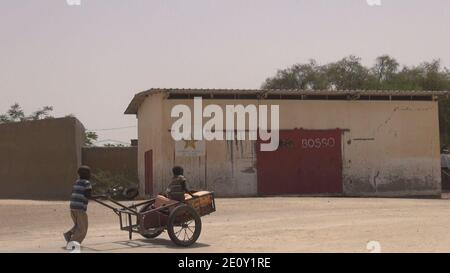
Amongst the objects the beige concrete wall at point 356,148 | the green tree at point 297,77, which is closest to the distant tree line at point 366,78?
the green tree at point 297,77

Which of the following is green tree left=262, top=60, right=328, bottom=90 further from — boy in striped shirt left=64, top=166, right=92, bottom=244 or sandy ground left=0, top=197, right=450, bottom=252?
boy in striped shirt left=64, top=166, right=92, bottom=244

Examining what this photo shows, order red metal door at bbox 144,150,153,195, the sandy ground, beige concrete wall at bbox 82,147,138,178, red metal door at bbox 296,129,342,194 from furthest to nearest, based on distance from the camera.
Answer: beige concrete wall at bbox 82,147,138,178, red metal door at bbox 144,150,153,195, red metal door at bbox 296,129,342,194, the sandy ground

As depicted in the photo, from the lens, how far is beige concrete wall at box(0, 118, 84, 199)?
32906mm

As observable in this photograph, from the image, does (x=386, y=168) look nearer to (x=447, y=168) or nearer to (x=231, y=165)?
(x=231, y=165)

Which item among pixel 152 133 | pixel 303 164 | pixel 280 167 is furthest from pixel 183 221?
pixel 152 133

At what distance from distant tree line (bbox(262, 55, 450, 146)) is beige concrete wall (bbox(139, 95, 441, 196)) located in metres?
12.7

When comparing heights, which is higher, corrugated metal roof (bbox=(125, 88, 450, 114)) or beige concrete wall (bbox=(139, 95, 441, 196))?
corrugated metal roof (bbox=(125, 88, 450, 114))

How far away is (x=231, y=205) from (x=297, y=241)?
10199mm

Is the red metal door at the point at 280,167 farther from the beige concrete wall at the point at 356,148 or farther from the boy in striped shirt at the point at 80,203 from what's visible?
the boy in striped shirt at the point at 80,203

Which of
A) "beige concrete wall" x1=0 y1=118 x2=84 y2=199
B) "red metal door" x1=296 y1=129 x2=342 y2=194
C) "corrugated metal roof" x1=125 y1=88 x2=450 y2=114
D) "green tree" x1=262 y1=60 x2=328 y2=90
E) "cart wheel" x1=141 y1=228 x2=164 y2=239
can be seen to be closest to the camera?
"cart wheel" x1=141 y1=228 x2=164 y2=239

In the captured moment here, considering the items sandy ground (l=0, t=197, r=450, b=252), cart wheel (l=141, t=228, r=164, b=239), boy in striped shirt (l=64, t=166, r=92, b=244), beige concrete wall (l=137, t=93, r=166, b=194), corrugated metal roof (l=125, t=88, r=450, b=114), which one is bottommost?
sandy ground (l=0, t=197, r=450, b=252)

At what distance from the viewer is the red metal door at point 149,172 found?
102 ft

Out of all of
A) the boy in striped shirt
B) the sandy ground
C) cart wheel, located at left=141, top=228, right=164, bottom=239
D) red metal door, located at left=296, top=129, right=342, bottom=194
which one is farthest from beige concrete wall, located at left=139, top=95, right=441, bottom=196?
the boy in striped shirt
